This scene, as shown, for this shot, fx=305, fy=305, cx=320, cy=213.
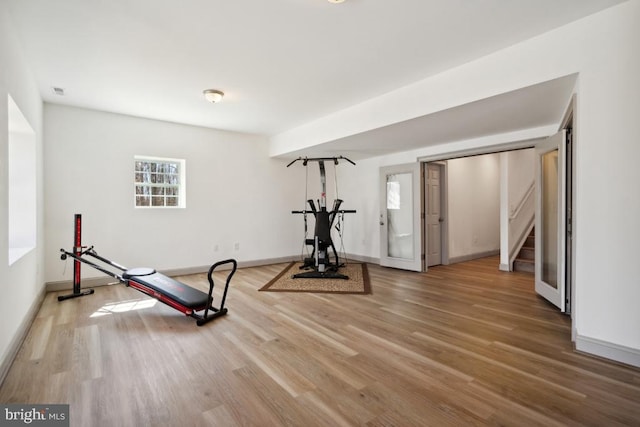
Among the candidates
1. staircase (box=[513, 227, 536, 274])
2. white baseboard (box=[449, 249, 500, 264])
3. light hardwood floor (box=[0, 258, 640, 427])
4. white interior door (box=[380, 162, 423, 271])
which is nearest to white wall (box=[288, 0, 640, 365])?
light hardwood floor (box=[0, 258, 640, 427])

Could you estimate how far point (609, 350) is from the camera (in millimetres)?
2391

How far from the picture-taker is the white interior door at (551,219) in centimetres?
343

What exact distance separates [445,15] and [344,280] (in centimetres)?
389

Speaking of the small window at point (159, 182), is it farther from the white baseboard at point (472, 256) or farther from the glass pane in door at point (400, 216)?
the white baseboard at point (472, 256)

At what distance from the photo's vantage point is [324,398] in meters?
1.92

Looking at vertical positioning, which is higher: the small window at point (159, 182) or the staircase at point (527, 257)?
the small window at point (159, 182)

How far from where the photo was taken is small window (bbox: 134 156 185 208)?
5.34m

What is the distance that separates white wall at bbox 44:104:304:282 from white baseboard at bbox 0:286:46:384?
3.57 ft

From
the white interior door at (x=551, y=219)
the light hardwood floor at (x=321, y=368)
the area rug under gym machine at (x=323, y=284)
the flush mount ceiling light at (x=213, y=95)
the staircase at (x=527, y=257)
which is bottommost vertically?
the light hardwood floor at (x=321, y=368)

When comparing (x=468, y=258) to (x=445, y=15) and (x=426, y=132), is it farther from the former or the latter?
(x=445, y=15)

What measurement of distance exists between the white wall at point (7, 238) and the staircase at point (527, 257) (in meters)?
7.21

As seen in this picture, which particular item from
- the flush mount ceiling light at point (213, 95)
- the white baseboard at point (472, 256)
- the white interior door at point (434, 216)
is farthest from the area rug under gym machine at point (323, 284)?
the flush mount ceiling light at point (213, 95)

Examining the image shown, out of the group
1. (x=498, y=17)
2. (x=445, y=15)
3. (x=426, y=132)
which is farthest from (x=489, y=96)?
(x=426, y=132)

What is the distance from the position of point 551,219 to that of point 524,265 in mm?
2336
